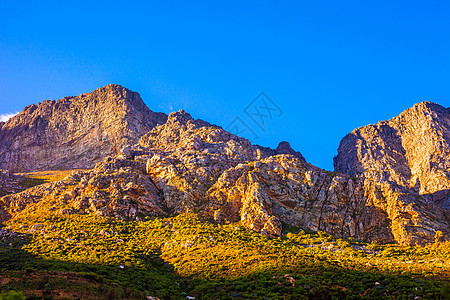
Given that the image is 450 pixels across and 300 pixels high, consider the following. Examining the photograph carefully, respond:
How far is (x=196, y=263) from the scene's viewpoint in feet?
198

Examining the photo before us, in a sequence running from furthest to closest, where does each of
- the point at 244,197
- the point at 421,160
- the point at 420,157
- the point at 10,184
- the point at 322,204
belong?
the point at 420,157 → the point at 421,160 → the point at 10,184 → the point at 322,204 → the point at 244,197

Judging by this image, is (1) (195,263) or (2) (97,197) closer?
(1) (195,263)

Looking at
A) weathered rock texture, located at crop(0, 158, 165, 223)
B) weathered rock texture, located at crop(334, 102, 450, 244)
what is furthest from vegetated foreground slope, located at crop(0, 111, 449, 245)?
weathered rock texture, located at crop(334, 102, 450, 244)

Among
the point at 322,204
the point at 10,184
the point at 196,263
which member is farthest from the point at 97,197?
the point at 322,204

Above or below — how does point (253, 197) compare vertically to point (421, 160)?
below

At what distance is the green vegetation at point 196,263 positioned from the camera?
4422 cm

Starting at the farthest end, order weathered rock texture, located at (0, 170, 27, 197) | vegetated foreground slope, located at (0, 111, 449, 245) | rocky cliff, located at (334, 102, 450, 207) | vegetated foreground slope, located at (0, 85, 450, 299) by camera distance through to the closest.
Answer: rocky cliff, located at (334, 102, 450, 207) < weathered rock texture, located at (0, 170, 27, 197) < vegetated foreground slope, located at (0, 111, 449, 245) < vegetated foreground slope, located at (0, 85, 450, 299)

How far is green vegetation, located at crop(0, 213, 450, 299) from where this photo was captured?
4422 centimetres

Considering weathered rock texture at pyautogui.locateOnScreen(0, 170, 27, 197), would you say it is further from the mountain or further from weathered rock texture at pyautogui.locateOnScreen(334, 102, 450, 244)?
weathered rock texture at pyautogui.locateOnScreen(334, 102, 450, 244)

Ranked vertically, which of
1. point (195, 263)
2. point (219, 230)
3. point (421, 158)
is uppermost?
point (421, 158)

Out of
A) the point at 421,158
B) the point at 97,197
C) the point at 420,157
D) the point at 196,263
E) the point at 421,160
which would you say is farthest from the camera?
the point at 420,157

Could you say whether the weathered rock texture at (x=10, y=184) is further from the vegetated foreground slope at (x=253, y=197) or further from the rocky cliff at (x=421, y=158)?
the rocky cliff at (x=421, y=158)

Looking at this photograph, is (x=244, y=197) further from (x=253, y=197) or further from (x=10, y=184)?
(x=10, y=184)

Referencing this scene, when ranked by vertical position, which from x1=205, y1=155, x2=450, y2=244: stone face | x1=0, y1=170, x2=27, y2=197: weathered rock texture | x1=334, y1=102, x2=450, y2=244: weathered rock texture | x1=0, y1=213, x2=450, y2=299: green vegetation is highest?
x1=334, y1=102, x2=450, y2=244: weathered rock texture
